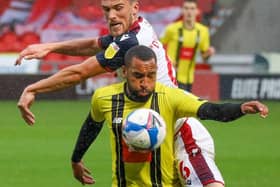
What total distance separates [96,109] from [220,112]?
1062 mm

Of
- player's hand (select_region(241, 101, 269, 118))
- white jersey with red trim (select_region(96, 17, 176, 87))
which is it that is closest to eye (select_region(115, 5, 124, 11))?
white jersey with red trim (select_region(96, 17, 176, 87))

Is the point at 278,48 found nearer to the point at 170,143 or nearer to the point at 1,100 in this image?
the point at 1,100

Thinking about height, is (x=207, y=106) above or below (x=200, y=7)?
above

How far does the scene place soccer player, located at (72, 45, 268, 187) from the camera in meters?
6.78

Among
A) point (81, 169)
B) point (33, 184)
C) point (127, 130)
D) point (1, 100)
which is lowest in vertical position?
point (1, 100)

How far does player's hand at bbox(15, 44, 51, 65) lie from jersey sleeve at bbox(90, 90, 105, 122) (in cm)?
68

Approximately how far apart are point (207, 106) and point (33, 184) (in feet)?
15.5

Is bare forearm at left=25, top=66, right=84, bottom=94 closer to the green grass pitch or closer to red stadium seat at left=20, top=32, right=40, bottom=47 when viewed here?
the green grass pitch

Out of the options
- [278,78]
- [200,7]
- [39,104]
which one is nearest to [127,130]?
[39,104]

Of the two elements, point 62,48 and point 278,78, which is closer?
point 62,48

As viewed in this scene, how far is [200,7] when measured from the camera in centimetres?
2738

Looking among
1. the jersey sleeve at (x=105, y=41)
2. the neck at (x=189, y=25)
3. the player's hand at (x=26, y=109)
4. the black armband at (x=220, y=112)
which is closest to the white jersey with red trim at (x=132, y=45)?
the jersey sleeve at (x=105, y=41)

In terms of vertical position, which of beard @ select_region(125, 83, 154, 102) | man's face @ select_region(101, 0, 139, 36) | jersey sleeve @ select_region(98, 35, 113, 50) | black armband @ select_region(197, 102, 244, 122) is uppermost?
man's face @ select_region(101, 0, 139, 36)

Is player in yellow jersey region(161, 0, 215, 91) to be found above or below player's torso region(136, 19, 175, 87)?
below
